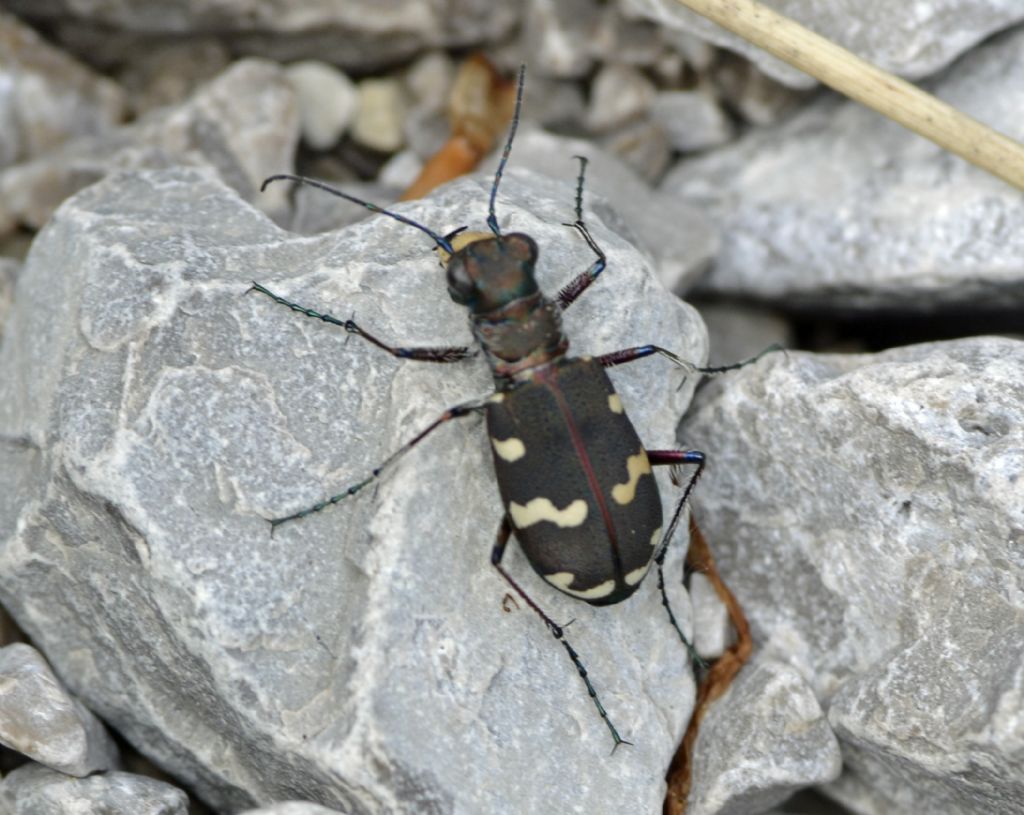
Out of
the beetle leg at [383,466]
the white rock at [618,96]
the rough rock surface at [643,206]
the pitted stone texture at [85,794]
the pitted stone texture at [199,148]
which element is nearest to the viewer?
the pitted stone texture at [85,794]

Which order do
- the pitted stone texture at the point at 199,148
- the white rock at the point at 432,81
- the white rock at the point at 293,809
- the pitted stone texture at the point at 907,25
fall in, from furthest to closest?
1. the white rock at the point at 432,81
2. the pitted stone texture at the point at 199,148
3. the pitted stone texture at the point at 907,25
4. the white rock at the point at 293,809

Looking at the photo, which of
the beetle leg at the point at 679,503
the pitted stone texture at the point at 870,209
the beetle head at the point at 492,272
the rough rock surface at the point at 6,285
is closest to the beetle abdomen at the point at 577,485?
the beetle leg at the point at 679,503

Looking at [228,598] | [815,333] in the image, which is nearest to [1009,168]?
[815,333]

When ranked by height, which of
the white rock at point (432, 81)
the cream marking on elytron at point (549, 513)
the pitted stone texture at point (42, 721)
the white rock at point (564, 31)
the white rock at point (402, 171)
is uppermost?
the white rock at point (564, 31)

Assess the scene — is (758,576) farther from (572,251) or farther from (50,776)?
(50,776)

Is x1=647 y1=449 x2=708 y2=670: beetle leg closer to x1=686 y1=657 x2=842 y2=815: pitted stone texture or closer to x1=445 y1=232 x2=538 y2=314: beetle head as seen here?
x1=686 y1=657 x2=842 y2=815: pitted stone texture

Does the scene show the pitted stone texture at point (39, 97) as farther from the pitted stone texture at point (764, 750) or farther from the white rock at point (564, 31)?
the pitted stone texture at point (764, 750)
